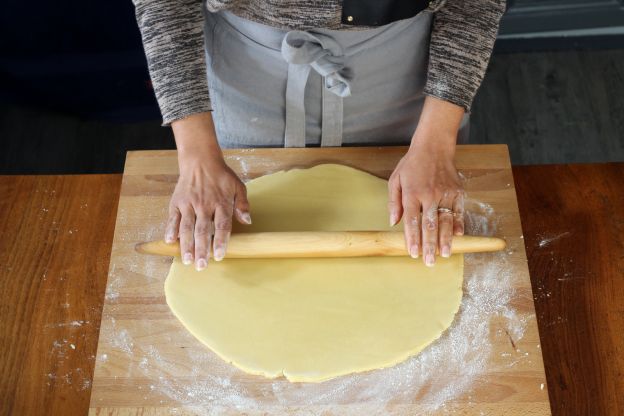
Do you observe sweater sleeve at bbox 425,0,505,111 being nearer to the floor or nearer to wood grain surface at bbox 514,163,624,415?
wood grain surface at bbox 514,163,624,415

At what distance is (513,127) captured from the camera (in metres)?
2.41

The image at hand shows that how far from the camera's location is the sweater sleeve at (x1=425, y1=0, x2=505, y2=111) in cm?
110

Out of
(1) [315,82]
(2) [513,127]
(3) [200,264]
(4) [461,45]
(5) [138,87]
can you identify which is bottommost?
(2) [513,127]

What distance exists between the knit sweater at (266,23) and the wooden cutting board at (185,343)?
6.3 inches

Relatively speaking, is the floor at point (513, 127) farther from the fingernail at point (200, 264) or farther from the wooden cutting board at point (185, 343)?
the fingernail at point (200, 264)

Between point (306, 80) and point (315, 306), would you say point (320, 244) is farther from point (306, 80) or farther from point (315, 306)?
point (306, 80)

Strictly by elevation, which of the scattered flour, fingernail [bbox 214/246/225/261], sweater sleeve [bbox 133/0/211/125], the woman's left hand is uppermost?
sweater sleeve [bbox 133/0/211/125]

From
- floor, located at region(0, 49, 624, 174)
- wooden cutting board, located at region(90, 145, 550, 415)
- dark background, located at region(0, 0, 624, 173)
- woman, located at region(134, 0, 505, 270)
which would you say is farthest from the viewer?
floor, located at region(0, 49, 624, 174)

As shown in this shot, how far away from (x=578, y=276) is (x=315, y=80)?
0.58 metres

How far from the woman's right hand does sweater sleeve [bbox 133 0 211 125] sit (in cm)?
3

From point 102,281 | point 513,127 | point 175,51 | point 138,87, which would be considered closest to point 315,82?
point 175,51

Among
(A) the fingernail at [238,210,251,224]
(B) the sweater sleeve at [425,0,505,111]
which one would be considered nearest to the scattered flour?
(A) the fingernail at [238,210,251,224]

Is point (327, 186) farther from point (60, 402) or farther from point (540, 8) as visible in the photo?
point (540, 8)

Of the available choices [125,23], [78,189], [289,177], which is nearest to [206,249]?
[289,177]
